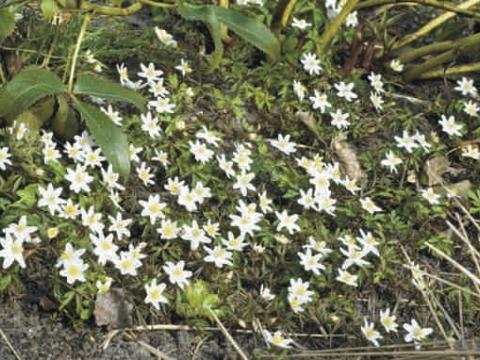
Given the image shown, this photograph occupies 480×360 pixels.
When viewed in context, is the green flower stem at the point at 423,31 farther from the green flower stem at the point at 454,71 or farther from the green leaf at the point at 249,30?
the green leaf at the point at 249,30

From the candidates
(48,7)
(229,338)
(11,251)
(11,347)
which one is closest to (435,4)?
(48,7)

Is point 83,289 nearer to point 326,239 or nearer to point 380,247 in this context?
point 326,239

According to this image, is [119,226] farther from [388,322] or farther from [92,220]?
[388,322]

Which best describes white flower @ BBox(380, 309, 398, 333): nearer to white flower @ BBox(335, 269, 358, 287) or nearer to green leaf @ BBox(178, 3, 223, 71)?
white flower @ BBox(335, 269, 358, 287)

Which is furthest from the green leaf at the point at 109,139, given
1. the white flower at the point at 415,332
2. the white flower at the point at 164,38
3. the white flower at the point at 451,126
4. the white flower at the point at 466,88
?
the white flower at the point at 466,88

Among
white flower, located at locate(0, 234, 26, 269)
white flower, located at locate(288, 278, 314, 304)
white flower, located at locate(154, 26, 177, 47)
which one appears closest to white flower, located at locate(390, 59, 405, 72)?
white flower, located at locate(154, 26, 177, 47)

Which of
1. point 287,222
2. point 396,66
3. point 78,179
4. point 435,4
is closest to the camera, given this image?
point 78,179

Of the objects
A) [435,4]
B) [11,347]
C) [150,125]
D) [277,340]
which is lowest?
[11,347]
